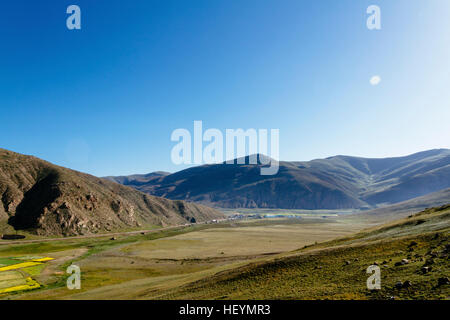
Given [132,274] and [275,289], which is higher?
[275,289]

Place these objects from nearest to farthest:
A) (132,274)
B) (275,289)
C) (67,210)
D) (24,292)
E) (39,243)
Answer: (275,289) < (24,292) < (132,274) < (39,243) < (67,210)
